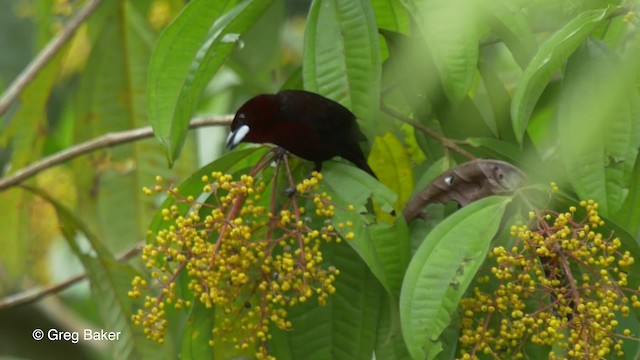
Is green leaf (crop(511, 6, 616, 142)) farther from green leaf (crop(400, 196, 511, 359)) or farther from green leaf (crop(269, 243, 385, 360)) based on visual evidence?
green leaf (crop(269, 243, 385, 360))

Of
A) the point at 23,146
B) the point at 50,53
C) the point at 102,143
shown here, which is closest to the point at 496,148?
the point at 102,143

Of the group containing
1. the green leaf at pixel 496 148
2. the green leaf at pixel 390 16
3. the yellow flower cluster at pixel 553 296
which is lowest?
the yellow flower cluster at pixel 553 296

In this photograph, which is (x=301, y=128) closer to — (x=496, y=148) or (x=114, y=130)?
(x=496, y=148)

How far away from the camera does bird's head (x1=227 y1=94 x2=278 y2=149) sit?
59.0 inches

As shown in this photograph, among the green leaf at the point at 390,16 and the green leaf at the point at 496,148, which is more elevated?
the green leaf at the point at 390,16

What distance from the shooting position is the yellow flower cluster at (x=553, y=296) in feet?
4.11

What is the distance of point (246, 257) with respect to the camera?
52.6 inches

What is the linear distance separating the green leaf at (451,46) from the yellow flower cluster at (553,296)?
0.20 metres

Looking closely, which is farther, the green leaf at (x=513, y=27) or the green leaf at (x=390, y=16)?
the green leaf at (x=390, y=16)

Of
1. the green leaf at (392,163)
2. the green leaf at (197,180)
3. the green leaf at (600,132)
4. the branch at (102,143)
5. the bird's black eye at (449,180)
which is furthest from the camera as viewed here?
the branch at (102,143)

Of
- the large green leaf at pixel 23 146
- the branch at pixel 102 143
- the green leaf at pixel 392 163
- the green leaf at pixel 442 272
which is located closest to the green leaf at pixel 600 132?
the green leaf at pixel 442 272

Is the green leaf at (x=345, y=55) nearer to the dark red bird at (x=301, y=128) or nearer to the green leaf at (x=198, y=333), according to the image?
the dark red bird at (x=301, y=128)

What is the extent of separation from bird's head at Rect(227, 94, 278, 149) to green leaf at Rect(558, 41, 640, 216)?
406 millimetres

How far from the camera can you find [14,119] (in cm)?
242
